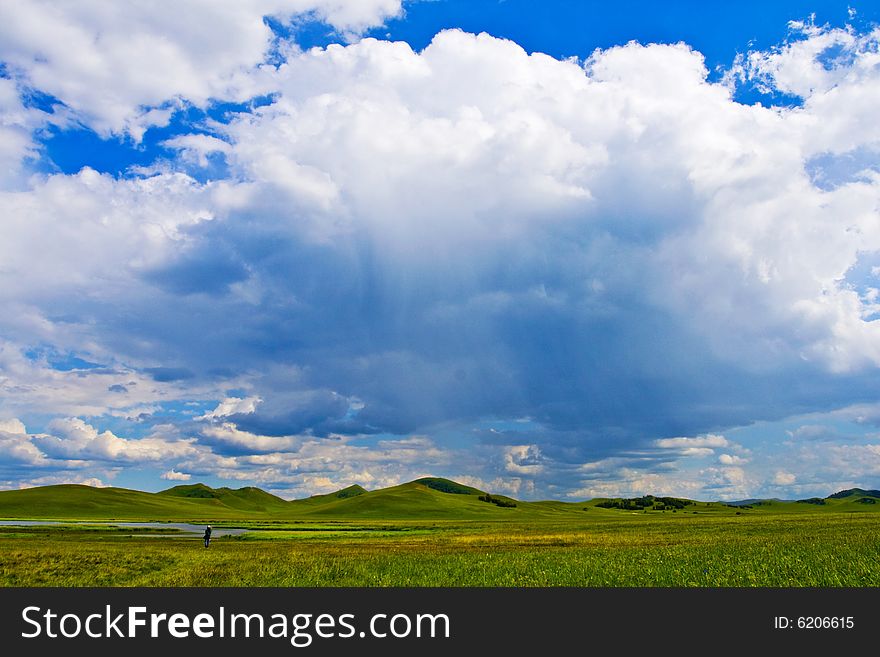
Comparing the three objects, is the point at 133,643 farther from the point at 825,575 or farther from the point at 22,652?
the point at 825,575

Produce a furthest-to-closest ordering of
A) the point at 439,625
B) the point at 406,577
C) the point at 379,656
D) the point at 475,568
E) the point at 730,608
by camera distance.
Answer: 1. the point at 475,568
2. the point at 406,577
3. the point at 730,608
4. the point at 439,625
5. the point at 379,656

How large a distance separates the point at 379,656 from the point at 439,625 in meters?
2.49

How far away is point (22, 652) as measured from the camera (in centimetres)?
1842

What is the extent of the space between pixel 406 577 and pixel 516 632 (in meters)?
A: 15.7

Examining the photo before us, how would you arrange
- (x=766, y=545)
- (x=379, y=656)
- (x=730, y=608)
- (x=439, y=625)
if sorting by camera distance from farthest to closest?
(x=766, y=545) < (x=730, y=608) < (x=439, y=625) < (x=379, y=656)

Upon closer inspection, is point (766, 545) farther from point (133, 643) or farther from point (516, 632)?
point (133, 643)

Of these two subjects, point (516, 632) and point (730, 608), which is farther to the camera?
point (730, 608)

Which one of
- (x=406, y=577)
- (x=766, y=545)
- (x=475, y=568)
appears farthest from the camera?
(x=766, y=545)

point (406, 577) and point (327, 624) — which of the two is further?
point (406, 577)

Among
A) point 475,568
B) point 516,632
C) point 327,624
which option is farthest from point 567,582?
point 327,624

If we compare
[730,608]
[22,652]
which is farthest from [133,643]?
[730,608]

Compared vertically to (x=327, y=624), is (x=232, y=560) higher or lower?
lower

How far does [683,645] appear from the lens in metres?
18.4

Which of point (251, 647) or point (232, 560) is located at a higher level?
point (251, 647)
